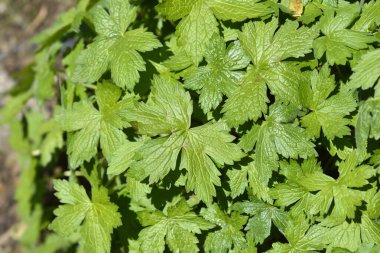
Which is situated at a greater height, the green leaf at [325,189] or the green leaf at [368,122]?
the green leaf at [368,122]

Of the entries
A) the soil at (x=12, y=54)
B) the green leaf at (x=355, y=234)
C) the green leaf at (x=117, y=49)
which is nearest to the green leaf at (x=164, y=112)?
the green leaf at (x=117, y=49)

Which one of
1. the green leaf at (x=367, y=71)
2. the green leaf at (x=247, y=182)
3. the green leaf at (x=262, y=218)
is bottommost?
the green leaf at (x=262, y=218)

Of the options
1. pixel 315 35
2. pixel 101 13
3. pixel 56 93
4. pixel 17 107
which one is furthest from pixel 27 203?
pixel 315 35

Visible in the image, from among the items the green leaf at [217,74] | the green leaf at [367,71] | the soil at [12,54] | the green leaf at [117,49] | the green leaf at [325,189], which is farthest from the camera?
the soil at [12,54]

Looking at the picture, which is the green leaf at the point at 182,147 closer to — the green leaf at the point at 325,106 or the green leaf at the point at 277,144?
the green leaf at the point at 277,144

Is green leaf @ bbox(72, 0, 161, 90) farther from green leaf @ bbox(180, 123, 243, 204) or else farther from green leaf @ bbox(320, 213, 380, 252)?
green leaf @ bbox(320, 213, 380, 252)

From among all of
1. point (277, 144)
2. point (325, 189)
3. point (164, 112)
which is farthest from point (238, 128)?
point (325, 189)
